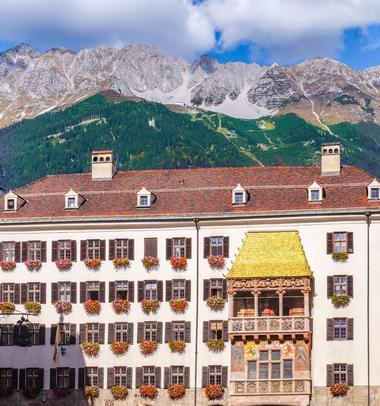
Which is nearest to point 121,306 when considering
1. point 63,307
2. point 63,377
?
point 63,307

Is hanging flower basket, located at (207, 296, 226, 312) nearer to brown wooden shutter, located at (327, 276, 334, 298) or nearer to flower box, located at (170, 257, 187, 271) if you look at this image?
flower box, located at (170, 257, 187, 271)

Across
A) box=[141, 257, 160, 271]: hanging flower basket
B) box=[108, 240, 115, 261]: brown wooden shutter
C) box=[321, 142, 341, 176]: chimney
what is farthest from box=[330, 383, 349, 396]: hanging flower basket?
box=[108, 240, 115, 261]: brown wooden shutter

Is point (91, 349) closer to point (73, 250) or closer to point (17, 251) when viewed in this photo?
point (73, 250)

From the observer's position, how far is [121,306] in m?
77.7

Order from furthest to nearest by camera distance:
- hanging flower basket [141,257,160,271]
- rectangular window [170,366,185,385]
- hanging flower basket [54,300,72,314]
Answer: hanging flower basket [54,300,72,314]
hanging flower basket [141,257,160,271]
rectangular window [170,366,185,385]

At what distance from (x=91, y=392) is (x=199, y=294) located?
34.6 ft

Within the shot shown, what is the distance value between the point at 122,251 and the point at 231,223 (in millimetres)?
8437

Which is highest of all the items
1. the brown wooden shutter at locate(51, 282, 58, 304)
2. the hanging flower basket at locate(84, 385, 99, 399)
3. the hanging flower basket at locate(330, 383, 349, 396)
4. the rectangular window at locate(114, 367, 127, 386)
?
the brown wooden shutter at locate(51, 282, 58, 304)

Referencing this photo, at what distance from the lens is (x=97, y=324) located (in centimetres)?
7806

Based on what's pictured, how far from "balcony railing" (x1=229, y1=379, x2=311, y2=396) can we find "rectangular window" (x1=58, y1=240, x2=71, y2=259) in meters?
16.6

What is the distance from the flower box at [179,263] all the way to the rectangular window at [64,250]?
8.17m

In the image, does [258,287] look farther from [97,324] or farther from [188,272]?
[97,324]

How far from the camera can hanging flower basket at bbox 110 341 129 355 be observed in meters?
76.9

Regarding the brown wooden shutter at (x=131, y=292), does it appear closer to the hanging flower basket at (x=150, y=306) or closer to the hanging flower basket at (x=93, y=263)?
the hanging flower basket at (x=150, y=306)
